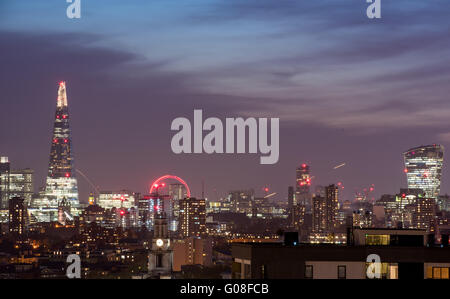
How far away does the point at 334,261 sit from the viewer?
2745 cm

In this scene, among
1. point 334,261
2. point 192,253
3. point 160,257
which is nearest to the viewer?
point 334,261

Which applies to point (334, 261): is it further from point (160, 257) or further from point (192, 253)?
point (192, 253)

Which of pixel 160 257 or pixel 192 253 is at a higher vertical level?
pixel 160 257

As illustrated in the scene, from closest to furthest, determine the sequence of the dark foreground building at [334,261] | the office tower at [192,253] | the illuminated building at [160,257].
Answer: the dark foreground building at [334,261]
the illuminated building at [160,257]
the office tower at [192,253]

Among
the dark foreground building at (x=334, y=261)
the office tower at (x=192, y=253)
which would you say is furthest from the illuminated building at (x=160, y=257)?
the dark foreground building at (x=334, y=261)

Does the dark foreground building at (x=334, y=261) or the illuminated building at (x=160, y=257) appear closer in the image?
the dark foreground building at (x=334, y=261)

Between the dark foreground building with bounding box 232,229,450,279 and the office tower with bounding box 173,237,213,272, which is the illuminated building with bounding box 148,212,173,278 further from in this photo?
the dark foreground building with bounding box 232,229,450,279

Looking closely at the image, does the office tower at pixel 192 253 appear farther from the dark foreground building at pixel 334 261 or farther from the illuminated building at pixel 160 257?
the dark foreground building at pixel 334 261

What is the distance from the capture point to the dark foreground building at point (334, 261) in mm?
26766

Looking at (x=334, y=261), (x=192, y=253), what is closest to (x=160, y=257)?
(x=192, y=253)

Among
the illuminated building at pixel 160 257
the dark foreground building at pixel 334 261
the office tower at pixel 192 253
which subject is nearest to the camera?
the dark foreground building at pixel 334 261

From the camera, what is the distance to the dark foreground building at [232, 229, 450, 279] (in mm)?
26766
